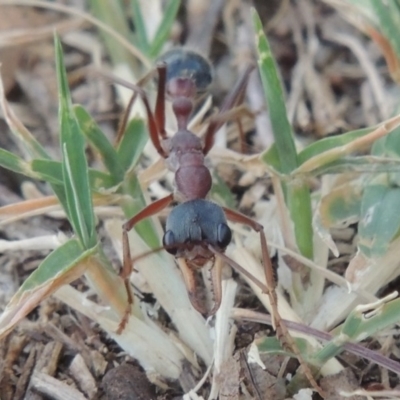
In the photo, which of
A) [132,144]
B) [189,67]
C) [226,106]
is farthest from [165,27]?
[132,144]

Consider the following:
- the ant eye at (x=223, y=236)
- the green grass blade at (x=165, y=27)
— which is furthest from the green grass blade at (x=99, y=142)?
the green grass blade at (x=165, y=27)

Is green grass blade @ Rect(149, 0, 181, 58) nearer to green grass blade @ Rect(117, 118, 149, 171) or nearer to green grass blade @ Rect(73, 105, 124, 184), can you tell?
green grass blade @ Rect(117, 118, 149, 171)

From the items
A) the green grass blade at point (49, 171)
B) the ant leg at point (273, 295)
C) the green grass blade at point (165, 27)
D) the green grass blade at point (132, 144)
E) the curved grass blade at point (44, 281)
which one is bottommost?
the ant leg at point (273, 295)

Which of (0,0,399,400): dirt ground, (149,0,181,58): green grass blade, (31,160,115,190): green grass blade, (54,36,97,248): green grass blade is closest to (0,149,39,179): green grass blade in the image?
(31,160,115,190): green grass blade

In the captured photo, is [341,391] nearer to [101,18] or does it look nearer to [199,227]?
[199,227]

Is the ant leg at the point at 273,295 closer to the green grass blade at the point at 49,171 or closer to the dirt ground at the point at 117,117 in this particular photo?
the dirt ground at the point at 117,117
